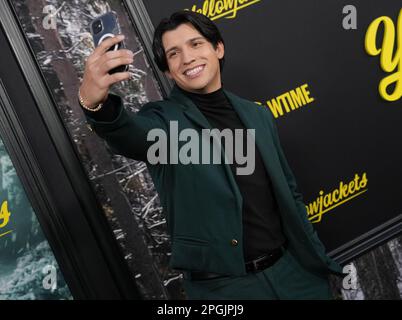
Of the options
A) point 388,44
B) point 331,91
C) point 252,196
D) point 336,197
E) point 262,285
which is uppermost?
point 388,44

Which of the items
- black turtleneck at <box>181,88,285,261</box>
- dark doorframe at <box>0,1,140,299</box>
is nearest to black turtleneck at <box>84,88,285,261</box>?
black turtleneck at <box>181,88,285,261</box>

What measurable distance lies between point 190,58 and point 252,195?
0.47 meters

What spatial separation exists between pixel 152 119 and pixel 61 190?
87cm

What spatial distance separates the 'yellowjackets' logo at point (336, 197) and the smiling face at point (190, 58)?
1.22 meters

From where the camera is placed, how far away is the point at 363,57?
7.81ft

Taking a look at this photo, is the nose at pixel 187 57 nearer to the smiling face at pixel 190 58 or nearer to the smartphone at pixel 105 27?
the smiling face at pixel 190 58

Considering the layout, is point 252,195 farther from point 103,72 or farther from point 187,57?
point 103,72

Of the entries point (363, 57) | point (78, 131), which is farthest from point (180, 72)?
point (363, 57)

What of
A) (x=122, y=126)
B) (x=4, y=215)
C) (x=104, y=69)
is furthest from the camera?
(x=4, y=215)

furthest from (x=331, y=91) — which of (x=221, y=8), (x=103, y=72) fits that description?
(x=103, y=72)

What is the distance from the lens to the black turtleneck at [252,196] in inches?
52.0

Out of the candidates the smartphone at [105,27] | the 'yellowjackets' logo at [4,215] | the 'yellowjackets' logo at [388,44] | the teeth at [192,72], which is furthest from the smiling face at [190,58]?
the 'yellowjackets' logo at [388,44]

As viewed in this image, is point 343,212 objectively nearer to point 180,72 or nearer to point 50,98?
point 180,72

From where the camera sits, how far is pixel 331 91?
92.8 inches
